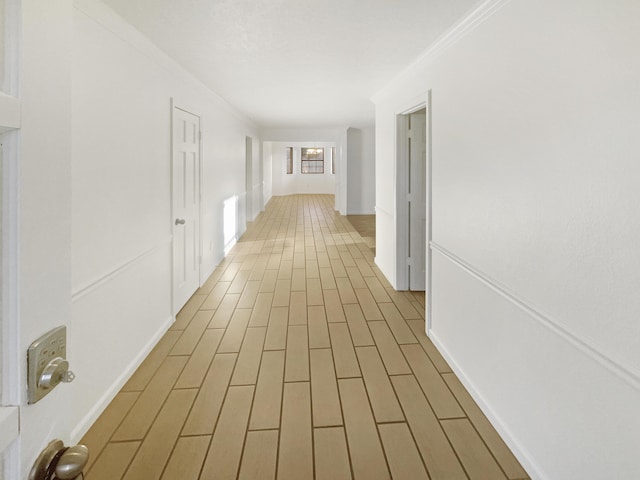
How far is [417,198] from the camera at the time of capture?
14.0 feet

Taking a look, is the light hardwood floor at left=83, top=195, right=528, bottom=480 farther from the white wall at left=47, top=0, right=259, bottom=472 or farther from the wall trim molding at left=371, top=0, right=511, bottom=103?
the wall trim molding at left=371, top=0, right=511, bottom=103

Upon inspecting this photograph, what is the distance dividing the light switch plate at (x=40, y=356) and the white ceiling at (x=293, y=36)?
205 centimetres

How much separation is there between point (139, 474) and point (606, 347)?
1801 mm

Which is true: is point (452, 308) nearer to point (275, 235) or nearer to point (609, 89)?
point (609, 89)

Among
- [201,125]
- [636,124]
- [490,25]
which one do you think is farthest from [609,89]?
[201,125]

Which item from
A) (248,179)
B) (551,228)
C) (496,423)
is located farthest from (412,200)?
(248,179)

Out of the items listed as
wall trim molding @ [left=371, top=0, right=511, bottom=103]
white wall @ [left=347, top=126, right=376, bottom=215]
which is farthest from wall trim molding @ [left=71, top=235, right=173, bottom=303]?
white wall @ [left=347, top=126, right=376, bottom=215]

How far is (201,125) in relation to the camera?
4387 mm

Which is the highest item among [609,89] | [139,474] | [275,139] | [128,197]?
[275,139]

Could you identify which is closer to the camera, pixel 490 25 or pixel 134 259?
pixel 490 25

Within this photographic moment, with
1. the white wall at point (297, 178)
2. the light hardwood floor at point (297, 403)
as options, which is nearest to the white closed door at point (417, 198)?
the light hardwood floor at point (297, 403)

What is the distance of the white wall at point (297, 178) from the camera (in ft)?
57.4

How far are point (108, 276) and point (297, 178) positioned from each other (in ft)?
53.0

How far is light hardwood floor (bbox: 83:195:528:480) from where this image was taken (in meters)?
1.80
